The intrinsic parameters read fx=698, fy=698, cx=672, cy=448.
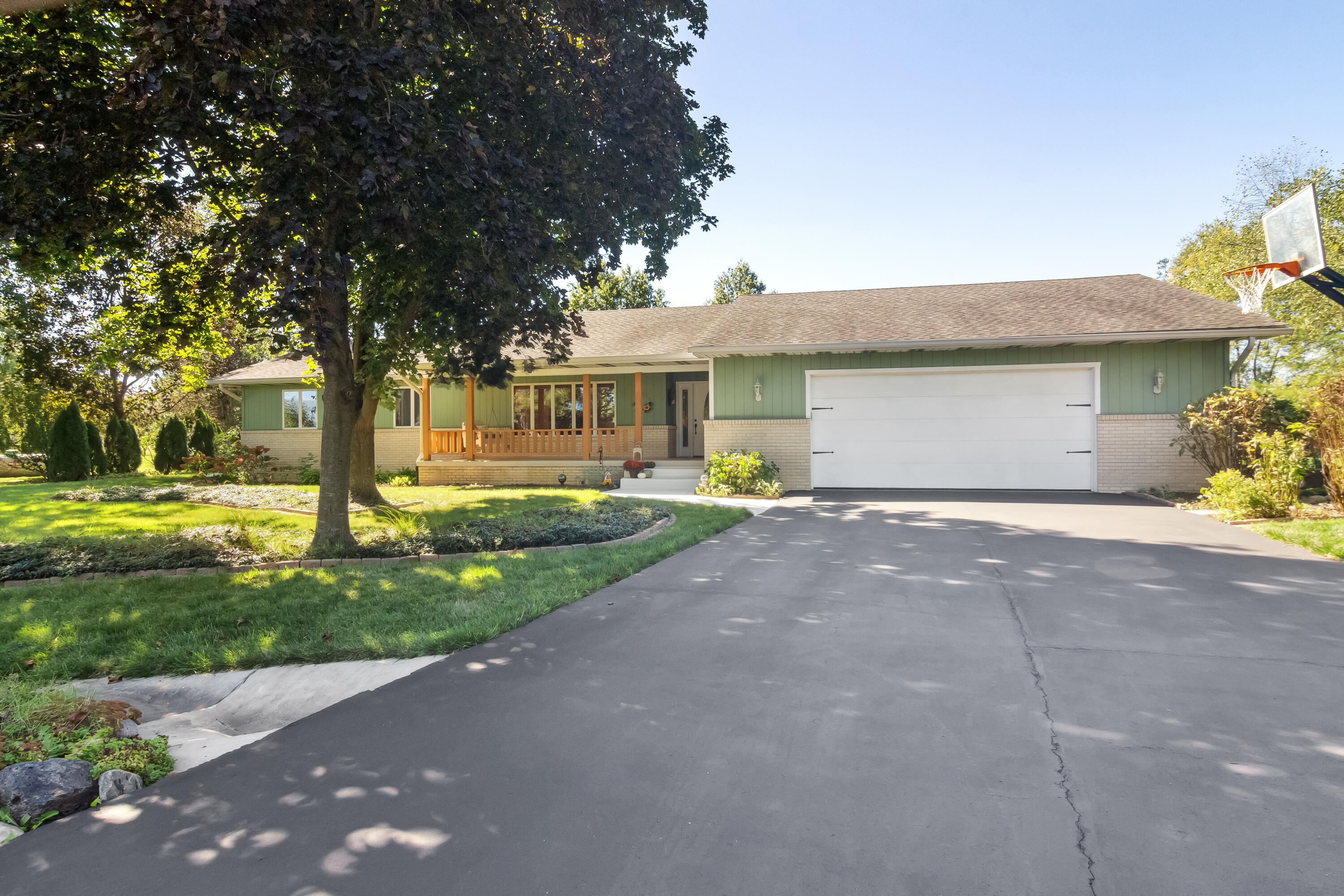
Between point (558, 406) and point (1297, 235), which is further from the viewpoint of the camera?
point (558, 406)

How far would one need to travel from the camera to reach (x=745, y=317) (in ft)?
54.9

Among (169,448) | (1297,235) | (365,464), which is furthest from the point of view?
(169,448)

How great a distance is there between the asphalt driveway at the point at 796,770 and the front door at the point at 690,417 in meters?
14.2

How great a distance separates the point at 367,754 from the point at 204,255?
744cm

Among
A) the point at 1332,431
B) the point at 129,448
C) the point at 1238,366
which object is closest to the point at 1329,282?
the point at 1332,431

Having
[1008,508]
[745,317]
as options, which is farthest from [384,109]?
[745,317]

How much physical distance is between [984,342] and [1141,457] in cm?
374

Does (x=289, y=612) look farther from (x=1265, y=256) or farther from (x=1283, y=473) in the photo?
(x=1265, y=256)

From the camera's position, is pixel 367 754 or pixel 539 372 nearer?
pixel 367 754

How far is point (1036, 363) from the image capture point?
1399cm

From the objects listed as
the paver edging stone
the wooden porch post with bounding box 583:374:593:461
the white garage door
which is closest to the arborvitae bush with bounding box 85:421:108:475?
the wooden porch post with bounding box 583:374:593:461

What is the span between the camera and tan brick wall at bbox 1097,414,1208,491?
13.4 meters

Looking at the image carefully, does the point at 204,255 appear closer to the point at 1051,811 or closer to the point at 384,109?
the point at 384,109

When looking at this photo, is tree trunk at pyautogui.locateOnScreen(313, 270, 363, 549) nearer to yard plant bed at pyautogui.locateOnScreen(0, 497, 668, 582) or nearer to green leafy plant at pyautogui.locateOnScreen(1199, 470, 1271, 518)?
yard plant bed at pyautogui.locateOnScreen(0, 497, 668, 582)
